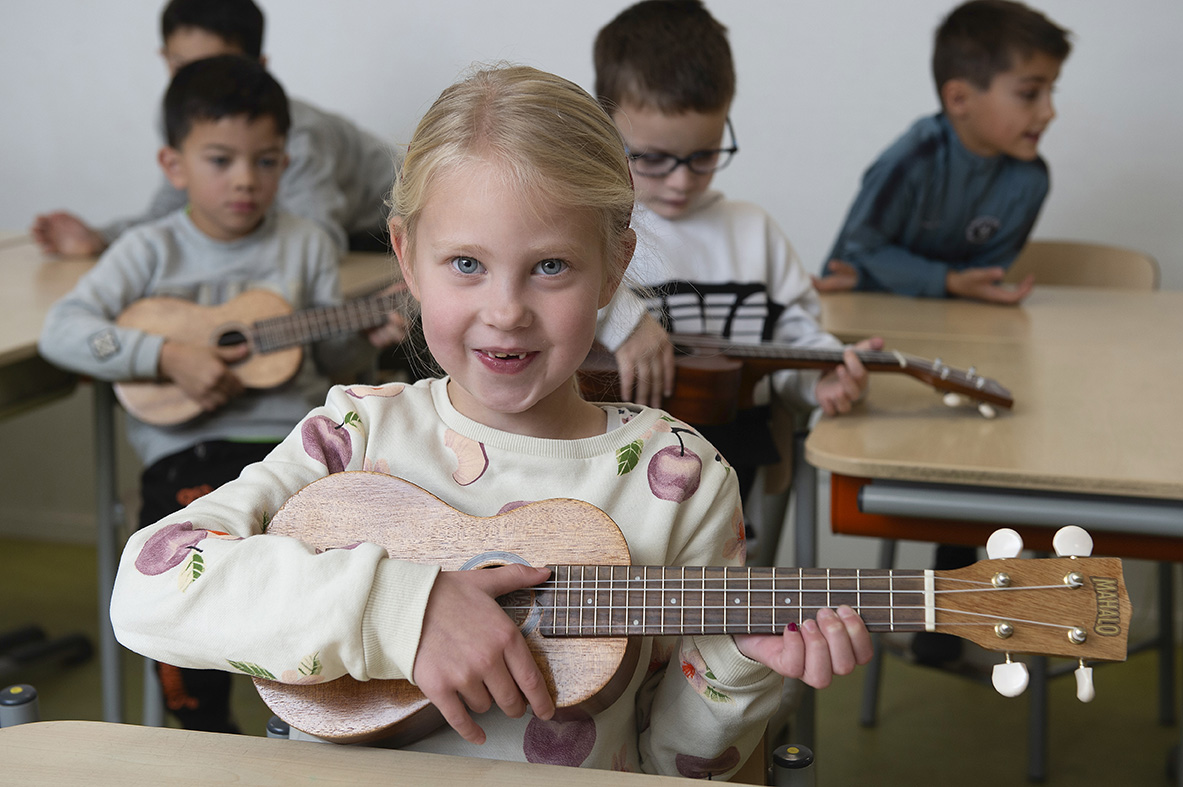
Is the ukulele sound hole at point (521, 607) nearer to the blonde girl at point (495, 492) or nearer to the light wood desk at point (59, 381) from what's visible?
the blonde girl at point (495, 492)

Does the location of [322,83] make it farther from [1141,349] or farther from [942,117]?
[1141,349]

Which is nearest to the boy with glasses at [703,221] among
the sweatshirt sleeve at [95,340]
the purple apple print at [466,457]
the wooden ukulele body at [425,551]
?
the purple apple print at [466,457]

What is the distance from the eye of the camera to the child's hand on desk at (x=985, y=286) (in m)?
2.41

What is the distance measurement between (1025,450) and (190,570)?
112 centimetres

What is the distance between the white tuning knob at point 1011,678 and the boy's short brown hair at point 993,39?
2084 millimetres

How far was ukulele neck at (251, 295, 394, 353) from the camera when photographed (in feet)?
6.80

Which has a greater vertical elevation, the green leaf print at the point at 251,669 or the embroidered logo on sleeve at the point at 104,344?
the embroidered logo on sleeve at the point at 104,344

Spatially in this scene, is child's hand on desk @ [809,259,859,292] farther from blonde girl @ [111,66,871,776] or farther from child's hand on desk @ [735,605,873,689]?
child's hand on desk @ [735,605,873,689]

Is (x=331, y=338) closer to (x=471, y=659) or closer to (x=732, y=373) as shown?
(x=732, y=373)

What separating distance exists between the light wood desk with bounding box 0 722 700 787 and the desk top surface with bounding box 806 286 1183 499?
0.80m

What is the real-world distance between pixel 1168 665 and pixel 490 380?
2.24 m

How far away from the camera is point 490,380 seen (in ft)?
3.26

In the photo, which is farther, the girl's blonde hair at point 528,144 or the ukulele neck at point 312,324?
the ukulele neck at point 312,324

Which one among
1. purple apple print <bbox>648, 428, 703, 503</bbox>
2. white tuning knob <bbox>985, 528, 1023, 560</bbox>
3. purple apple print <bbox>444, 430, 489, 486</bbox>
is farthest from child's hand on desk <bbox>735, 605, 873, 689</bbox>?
purple apple print <bbox>444, 430, 489, 486</bbox>
